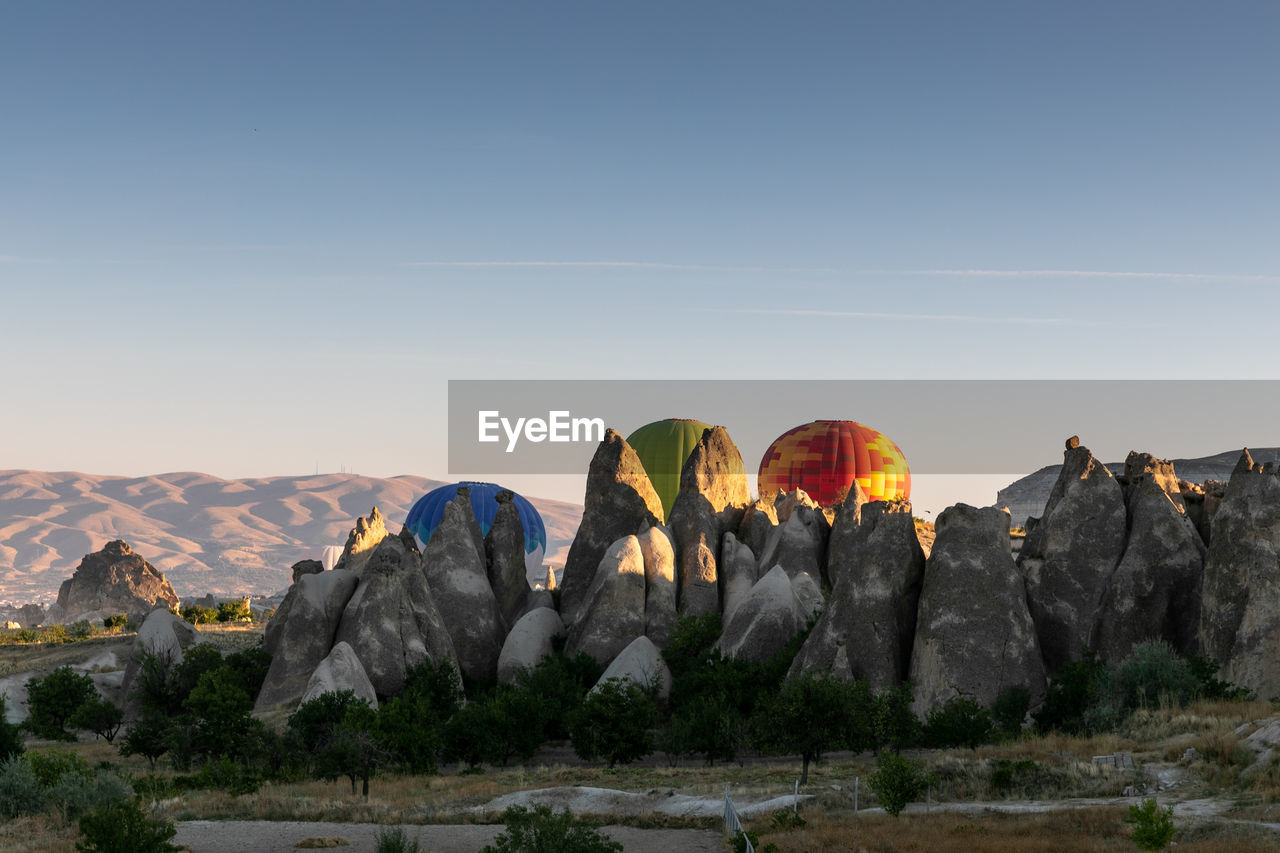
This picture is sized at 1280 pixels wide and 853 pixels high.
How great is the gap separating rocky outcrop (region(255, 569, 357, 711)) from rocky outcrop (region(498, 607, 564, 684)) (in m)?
7.65

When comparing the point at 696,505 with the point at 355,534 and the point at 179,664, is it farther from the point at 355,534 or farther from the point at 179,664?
the point at 179,664

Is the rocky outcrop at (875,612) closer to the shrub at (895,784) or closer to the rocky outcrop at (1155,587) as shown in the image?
the rocky outcrop at (1155,587)

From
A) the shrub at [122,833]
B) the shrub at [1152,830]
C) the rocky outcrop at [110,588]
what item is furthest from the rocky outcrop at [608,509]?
the rocky outcrop at [110,588]

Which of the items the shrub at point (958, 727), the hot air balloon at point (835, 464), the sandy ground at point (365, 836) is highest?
the hot air balloon at point (835, 464)

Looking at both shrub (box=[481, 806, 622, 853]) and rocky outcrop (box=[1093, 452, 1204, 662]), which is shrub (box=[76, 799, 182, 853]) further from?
rocky outcrop (box=[1093, 452, 1204, 662])

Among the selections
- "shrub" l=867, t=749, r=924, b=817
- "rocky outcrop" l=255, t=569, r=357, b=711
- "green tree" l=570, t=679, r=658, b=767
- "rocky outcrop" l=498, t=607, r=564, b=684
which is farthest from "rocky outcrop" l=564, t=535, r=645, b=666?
"shrub" l=867, t=749, r=924, b=817

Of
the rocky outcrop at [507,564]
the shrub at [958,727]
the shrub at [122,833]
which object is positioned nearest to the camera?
the shrub at [122,833]

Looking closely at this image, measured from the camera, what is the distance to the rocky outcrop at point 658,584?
5088 centimetres

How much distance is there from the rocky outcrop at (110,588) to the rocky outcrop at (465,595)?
66343 millimetres

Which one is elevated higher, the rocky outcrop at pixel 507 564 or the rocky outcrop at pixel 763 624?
the rocky outcrop at pixel 507 564

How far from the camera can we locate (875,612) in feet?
142

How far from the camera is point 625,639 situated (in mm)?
50344

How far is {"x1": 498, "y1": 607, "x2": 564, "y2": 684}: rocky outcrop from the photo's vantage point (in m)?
50.7

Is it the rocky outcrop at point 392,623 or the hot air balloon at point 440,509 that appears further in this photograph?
the hot air balloon at point 440,509
